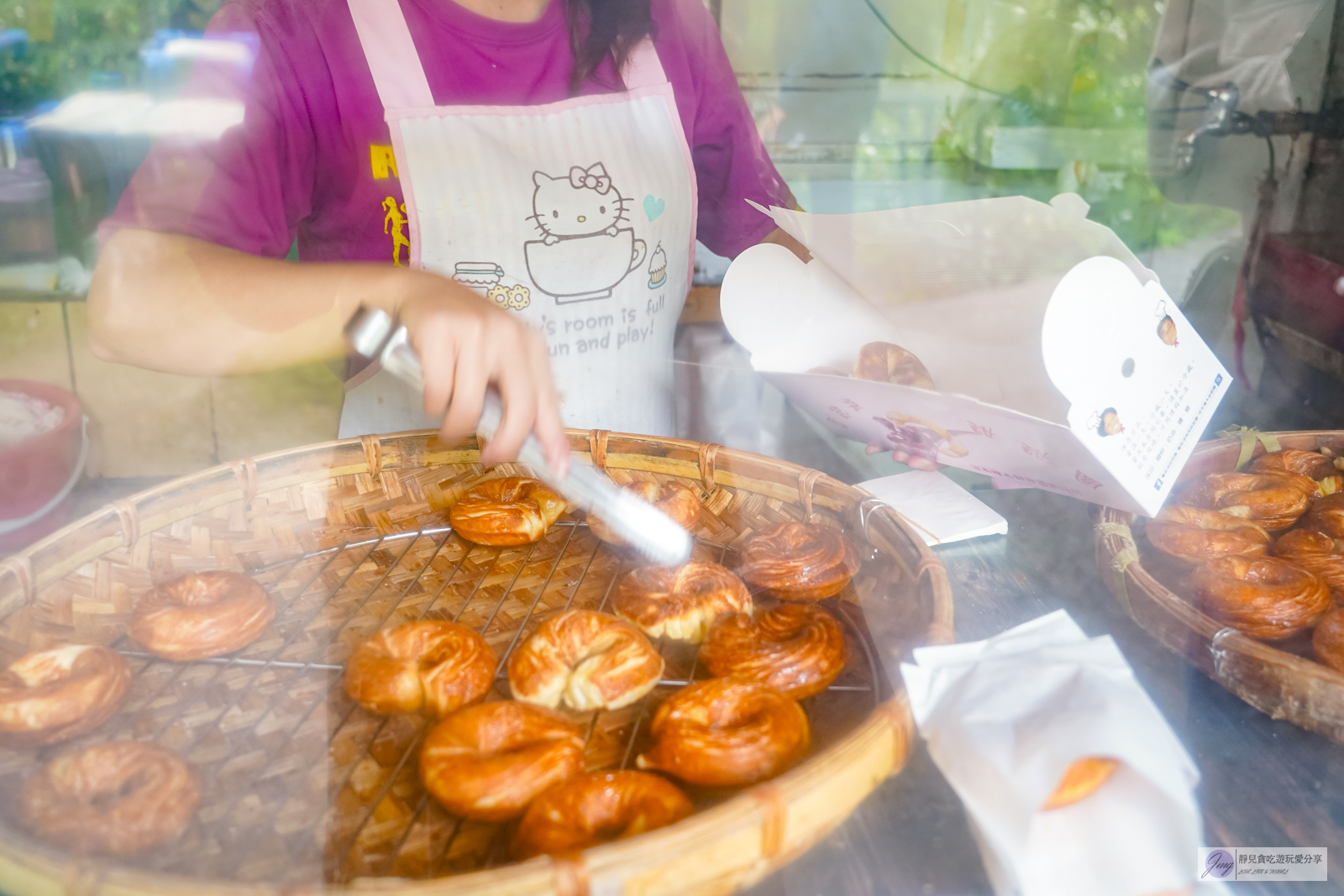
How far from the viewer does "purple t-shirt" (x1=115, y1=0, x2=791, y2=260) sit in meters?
1.28

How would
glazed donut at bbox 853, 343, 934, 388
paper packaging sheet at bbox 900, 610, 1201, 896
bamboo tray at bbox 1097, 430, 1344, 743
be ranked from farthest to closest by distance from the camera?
1. glazed donut at bbox 853, 343, 934, 388
2. bamboo tray at bbox 1097, 430, 1344, 743
3. paper packaging sheet at bbox 900, 610, 1201, 896

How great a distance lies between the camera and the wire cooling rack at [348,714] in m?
0.92

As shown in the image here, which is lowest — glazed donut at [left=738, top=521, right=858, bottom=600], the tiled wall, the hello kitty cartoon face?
glazed donut at [left=738, top=521, right=858, bottom=600]

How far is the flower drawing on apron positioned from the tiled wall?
0.50 metres

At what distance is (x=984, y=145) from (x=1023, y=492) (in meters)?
0.69

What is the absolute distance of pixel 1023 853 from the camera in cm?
74

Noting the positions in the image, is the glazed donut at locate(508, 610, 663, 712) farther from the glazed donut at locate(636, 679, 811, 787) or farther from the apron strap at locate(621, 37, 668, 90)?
the apron strap at locate(621, 37, 668, 90)

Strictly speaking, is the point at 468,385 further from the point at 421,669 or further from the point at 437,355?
the point at 421,669

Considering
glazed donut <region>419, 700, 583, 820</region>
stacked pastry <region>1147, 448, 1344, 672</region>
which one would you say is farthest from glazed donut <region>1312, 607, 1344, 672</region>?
glazed donut <region>419, 700, 583, 820</region>

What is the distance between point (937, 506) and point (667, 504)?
54 centimetres

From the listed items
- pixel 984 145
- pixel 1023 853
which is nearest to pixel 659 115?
pixel 984 145

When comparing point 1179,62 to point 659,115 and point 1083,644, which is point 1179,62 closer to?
point 659,115

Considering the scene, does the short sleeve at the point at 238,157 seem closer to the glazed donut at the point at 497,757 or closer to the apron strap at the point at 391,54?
the apron strap at the point at 391,54

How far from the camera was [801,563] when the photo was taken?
1.33 m
